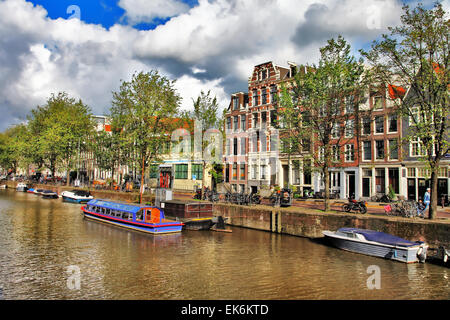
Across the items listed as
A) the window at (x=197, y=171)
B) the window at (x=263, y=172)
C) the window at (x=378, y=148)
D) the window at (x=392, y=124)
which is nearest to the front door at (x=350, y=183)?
the window at (x=378, y=148)

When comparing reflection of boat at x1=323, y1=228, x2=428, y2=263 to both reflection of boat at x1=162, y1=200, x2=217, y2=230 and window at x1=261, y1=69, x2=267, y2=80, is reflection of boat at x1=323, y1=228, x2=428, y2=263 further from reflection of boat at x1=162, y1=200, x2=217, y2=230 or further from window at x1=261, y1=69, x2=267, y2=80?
window at x1=261, y1=69, x2=267, y2=80

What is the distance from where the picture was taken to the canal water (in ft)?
49.9

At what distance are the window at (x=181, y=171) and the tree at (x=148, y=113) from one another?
55.0ft

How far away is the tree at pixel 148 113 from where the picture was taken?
145ft

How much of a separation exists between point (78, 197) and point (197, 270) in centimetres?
4219

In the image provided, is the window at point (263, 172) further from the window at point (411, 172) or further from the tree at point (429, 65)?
the tree at point (429, 65)

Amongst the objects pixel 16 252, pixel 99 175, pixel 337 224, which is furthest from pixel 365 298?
pixel 99 175

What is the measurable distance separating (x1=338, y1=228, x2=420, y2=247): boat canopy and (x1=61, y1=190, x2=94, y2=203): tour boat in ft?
143

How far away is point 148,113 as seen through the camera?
144 feet

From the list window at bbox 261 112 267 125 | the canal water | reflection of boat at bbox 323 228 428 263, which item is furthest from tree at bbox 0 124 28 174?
reflection of boat at bbox 323 228 428 263

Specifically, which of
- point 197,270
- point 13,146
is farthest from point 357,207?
point 13,146

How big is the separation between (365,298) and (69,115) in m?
71.1

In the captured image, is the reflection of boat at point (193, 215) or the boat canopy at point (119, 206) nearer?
the boat canopy at point (119, 206)
